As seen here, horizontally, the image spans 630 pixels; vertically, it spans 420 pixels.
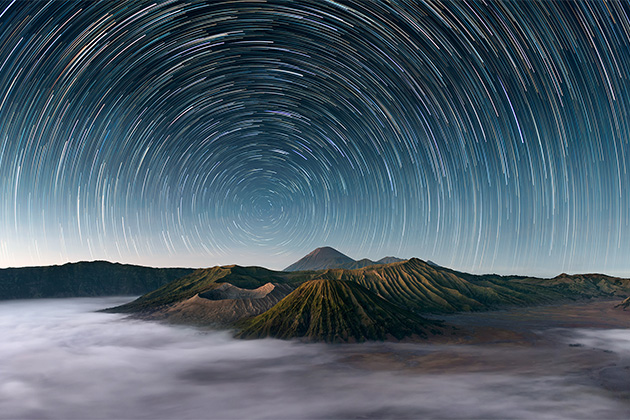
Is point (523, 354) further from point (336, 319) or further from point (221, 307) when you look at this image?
point (221, 307)

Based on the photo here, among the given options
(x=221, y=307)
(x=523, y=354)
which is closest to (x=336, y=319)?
(x=523, y=354)

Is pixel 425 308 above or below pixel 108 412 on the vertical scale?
above

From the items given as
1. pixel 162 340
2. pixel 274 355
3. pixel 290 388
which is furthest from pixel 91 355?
pixel 290 388

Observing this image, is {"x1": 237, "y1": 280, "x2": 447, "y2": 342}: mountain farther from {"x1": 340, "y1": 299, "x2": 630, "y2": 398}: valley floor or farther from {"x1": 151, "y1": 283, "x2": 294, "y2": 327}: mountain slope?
{"x1": 151, "y1": 283, "x2": 294, "y2": 327}: mountain slope

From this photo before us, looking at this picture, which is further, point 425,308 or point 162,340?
point 425,308

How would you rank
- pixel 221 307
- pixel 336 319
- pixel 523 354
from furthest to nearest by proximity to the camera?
pixel 221 307
pixel 336 319
pixel 523 354

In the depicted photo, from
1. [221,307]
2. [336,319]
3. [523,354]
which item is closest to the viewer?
[523,354]

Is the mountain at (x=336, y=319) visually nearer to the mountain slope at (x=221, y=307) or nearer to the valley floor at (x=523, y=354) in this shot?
the valley floor at (x=523, y=354)

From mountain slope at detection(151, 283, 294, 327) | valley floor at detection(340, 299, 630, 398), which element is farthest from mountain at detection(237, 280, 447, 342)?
mountain slope at detection(151, 283, 294, 327)

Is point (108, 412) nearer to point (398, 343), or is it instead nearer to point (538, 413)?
point (538, 413)
